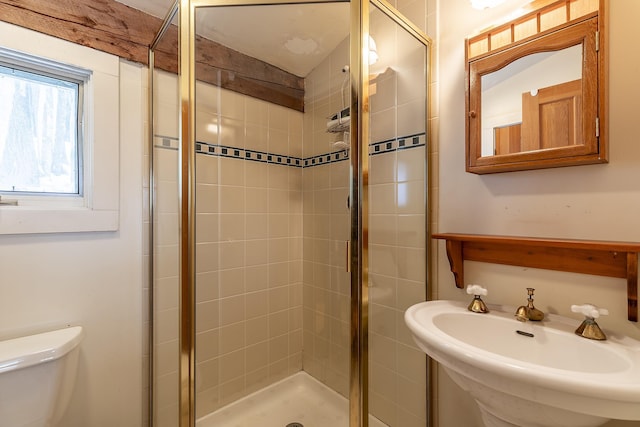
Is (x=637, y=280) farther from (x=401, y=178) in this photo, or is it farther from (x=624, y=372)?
(x=401, y=178)

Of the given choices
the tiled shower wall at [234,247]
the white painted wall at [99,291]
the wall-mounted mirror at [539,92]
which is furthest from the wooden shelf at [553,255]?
the white painted wall at [99,291]

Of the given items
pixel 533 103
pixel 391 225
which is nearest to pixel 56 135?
pixel 391 225

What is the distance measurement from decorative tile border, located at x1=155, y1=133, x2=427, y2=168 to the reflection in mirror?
282mm

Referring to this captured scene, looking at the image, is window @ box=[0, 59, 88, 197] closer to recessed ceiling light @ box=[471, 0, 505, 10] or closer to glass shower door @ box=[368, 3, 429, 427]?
glass shower door @ box=[368, 3, 429, 427]

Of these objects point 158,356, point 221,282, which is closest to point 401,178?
point 221,282

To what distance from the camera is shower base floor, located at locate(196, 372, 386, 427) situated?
137 cm

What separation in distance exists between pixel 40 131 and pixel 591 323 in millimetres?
1981

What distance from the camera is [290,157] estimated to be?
172cm

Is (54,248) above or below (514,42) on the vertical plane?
below

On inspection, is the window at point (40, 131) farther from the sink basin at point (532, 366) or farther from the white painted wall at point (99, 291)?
the sink basin at point (532, 366)

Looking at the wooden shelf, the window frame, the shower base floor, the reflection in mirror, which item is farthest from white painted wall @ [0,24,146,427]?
the reflection in mirror

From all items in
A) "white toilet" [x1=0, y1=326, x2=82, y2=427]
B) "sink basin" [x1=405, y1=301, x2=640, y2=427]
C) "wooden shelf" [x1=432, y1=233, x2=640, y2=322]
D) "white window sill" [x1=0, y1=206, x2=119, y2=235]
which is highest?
"white window sill" [x1=0, y1=206, x2=119, y2=235]

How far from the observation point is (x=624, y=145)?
788 millimetres

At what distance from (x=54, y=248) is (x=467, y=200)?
1.62 meters
